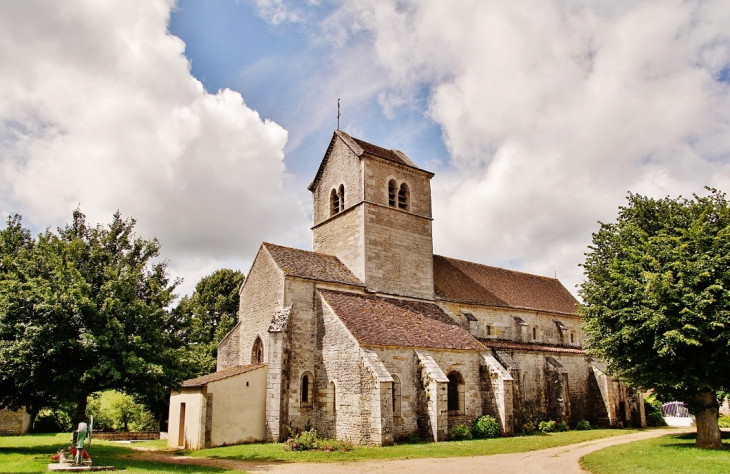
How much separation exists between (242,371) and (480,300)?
1613 centimetres

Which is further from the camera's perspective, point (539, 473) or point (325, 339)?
point (325, 339)

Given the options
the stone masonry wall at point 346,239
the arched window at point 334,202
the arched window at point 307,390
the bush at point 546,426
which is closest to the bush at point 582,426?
the bush at point 546,426

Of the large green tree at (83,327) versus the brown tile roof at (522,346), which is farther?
the brown tile roof at (522,346)

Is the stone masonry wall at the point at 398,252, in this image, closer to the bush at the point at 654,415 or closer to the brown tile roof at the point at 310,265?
the brown tile roof at the point at 310,265

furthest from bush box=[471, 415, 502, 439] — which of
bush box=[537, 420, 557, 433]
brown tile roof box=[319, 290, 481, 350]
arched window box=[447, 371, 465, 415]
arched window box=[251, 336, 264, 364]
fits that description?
arched window box=[251, 336, 264, 364]

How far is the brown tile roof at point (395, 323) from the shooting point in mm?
23922

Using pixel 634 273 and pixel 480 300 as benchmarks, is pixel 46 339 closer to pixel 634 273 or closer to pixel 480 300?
pixel 634 273

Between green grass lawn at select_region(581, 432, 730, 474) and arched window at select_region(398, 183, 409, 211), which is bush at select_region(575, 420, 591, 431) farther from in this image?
arched window at select_region(398, 183, 409, 211)

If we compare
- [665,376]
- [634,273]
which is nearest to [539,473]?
[665,376]

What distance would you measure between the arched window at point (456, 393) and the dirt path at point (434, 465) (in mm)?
5715

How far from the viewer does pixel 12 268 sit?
878 inches

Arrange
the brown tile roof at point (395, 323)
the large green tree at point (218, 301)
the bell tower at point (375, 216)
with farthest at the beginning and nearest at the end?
the large green tree at point (218, 301), the bell tower at point (375, 216), the brown tile roof at point (395, 323)

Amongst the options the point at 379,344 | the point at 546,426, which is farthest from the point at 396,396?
the point at 546,426

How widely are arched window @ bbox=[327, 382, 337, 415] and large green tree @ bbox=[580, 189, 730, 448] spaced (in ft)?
36.8
